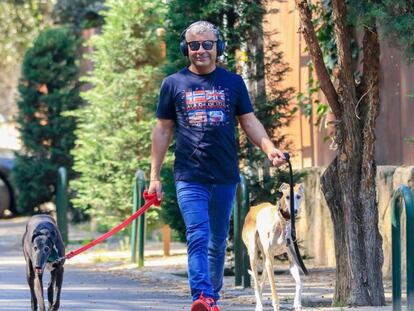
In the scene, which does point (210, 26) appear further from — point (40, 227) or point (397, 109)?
point (397, 109)

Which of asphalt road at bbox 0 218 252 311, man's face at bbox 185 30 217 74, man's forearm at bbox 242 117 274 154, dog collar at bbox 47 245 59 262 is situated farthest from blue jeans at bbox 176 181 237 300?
asphalt road at bbox 0 218 252 311

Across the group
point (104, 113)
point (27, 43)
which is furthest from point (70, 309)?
point (27, 43)

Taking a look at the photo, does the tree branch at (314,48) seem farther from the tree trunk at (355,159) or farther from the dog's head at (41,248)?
the dog's head at (41,248)

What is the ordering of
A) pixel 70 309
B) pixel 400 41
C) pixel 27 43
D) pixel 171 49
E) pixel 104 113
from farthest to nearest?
1. pixel 27 43
2. pixel 104 113
3. pixel 171 49
4. pixel 70 309
5. pixel 400 41

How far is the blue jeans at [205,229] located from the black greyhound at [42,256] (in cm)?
151

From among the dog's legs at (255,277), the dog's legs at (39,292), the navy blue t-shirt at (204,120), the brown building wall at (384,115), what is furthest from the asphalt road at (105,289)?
the navy blue t-shirt at (204,120)

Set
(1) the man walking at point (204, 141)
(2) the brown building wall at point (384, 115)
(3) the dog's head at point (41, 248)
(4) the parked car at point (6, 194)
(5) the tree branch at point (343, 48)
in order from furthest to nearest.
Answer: (4) the parked car at point (6, 194), (2) the brown building wall at point (384, 115), (5) the tree branch at point (343, 48), (3) the dog's head at point (41, 248), (1) the man walking at point (204, 141)

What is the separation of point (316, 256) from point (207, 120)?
24.7ft

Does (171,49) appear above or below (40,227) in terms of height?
above

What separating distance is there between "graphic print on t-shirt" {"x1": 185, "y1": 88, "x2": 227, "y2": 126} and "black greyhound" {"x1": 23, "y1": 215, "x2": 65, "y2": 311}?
1.82 meters

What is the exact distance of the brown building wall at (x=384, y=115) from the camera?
46.2ft

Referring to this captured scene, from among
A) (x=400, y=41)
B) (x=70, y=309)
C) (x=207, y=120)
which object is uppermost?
(x=400, y=41)

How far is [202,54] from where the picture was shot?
888cm

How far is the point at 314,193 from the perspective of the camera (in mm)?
16156
